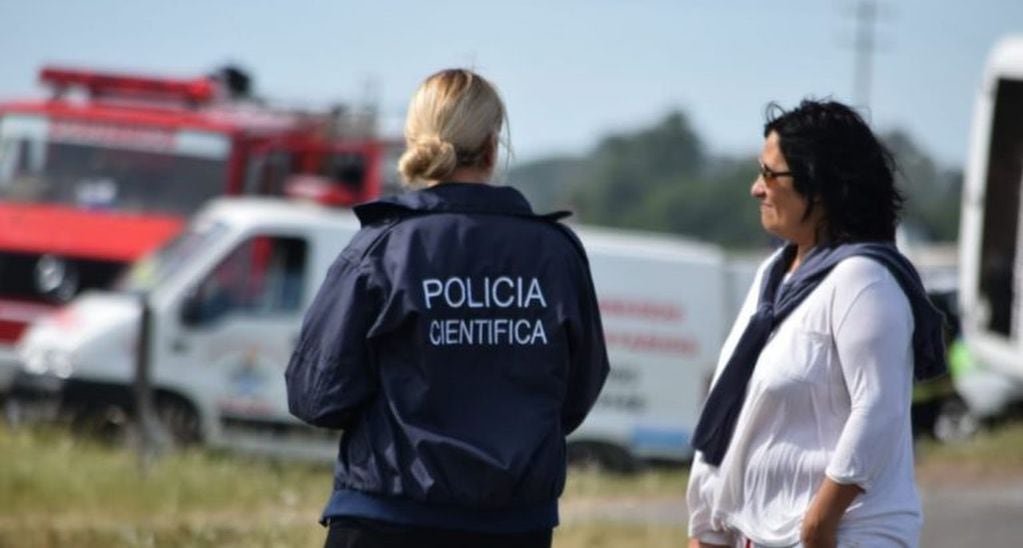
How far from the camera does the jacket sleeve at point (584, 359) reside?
14.1 ft

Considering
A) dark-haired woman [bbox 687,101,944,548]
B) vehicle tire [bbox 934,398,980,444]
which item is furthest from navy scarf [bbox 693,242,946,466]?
vehicle tire [bbox 934,398,980,444]

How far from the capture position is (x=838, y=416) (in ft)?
14.8

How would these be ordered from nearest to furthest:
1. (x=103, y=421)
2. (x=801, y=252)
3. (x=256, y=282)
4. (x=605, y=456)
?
1. (x=801, y=252)
2. (x=605, y=456)
3. (x=103, y=421)
4. (x=256, y=282)

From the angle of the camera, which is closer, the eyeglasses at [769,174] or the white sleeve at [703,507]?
the eyeglasses at [769,174]

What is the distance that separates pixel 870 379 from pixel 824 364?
122mm

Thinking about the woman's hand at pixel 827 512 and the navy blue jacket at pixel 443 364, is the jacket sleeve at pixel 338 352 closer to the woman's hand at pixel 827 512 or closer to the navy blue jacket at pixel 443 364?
the navy blue jacket at pixel 443 364

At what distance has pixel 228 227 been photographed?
14867 millimetres

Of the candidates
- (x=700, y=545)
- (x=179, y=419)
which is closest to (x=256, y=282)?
(x=179, y=419)

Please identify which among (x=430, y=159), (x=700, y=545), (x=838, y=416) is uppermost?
(x=430, y=159)

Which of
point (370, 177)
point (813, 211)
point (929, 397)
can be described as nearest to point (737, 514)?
point (813, 211)

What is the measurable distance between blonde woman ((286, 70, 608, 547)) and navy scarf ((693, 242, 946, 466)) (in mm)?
519

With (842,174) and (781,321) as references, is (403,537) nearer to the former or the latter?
(781,321)

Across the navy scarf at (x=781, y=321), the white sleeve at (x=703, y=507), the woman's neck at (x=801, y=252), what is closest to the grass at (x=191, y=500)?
the white sleeve at (x=703, y=507)

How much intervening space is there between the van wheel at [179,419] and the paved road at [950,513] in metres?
4.15
